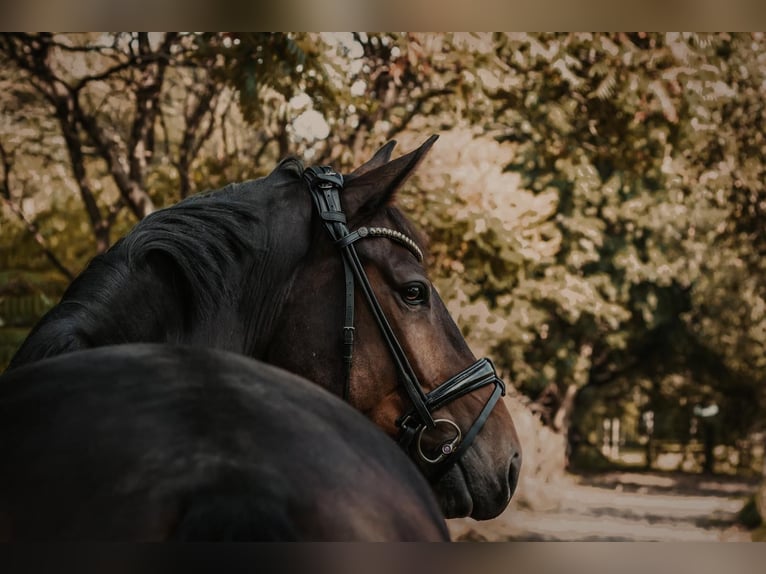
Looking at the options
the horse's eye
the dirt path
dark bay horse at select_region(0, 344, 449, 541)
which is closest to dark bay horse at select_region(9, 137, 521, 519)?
the horse's eye

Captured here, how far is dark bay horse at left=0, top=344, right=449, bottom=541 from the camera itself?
0.70 m

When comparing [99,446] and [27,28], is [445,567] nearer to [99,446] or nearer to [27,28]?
[99,446]

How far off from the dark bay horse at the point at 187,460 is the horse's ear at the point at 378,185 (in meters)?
0.79

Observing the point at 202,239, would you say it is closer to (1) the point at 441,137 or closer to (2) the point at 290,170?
(2) the point at 290,170

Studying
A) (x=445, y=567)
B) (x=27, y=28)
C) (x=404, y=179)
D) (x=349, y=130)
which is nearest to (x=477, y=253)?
(x=349, y=130)

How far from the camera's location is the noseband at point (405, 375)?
1.56m

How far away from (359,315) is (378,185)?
24cm

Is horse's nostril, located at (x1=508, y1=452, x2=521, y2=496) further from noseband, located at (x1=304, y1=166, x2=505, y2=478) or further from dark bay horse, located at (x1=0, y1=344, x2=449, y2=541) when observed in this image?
dark bay horse, located at (x1=0, y1=344, x2=449, y2=541)

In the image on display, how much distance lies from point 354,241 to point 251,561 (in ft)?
2.91

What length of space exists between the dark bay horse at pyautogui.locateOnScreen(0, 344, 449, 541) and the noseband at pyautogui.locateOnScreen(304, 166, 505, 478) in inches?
26.9

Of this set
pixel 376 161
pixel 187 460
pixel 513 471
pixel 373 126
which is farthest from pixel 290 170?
pixel 373 126

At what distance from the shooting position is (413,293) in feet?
5.27

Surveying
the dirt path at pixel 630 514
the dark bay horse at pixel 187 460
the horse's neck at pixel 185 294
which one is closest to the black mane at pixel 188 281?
the horse's neck at pixel 185 294

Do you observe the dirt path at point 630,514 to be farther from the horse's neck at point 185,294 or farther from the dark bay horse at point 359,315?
the horse's neck at point 185,294
